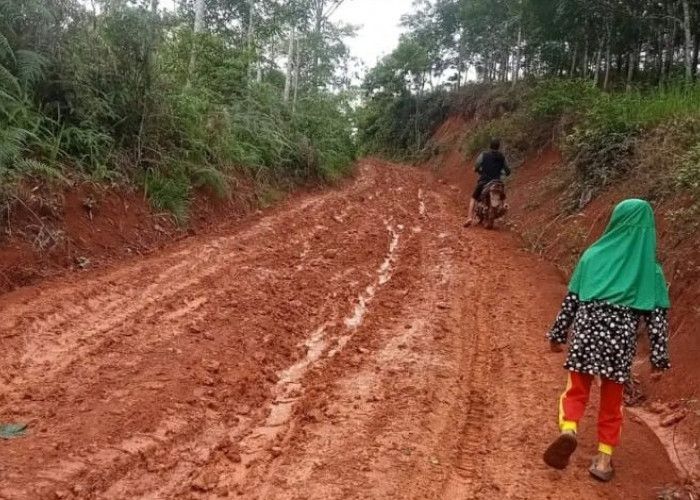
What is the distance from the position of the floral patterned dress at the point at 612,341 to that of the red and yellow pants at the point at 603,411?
0.27 feet

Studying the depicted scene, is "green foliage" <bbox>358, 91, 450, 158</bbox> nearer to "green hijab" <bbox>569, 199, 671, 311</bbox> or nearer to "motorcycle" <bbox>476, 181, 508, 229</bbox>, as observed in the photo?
"motorcycle" <bbox>476, 181, 508, 229</bbox>

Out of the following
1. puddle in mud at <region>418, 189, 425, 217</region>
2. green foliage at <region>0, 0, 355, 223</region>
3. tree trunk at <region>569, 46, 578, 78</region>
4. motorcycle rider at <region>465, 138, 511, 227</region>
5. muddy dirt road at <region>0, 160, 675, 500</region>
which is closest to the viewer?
muddy dirt road at <region>0, 160, 675, 500</region>

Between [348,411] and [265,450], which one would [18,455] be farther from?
[348,411]

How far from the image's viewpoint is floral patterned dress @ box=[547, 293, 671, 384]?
3.47m

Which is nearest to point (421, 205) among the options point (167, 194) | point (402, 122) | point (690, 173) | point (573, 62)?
point (167, 194)

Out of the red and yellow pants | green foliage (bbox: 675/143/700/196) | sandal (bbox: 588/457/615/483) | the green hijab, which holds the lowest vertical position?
sandal (bbox: 588/457/615/483)

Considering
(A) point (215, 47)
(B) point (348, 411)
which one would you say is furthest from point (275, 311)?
(A) point (215, 47)

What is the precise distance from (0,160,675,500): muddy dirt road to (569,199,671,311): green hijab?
3.40 ft

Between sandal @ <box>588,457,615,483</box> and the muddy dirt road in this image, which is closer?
the muddy dirt road

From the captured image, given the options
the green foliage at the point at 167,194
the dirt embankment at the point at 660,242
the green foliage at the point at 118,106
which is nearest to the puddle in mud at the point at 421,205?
the dirt embankment at the point at 660,242

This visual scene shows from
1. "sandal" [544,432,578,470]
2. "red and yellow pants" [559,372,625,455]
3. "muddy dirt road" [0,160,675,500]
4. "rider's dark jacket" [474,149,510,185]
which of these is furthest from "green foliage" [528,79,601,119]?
"sandal" [544,432,578,470]

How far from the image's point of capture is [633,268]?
137 inches

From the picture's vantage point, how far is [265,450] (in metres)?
3.49

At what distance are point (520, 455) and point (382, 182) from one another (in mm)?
15345
